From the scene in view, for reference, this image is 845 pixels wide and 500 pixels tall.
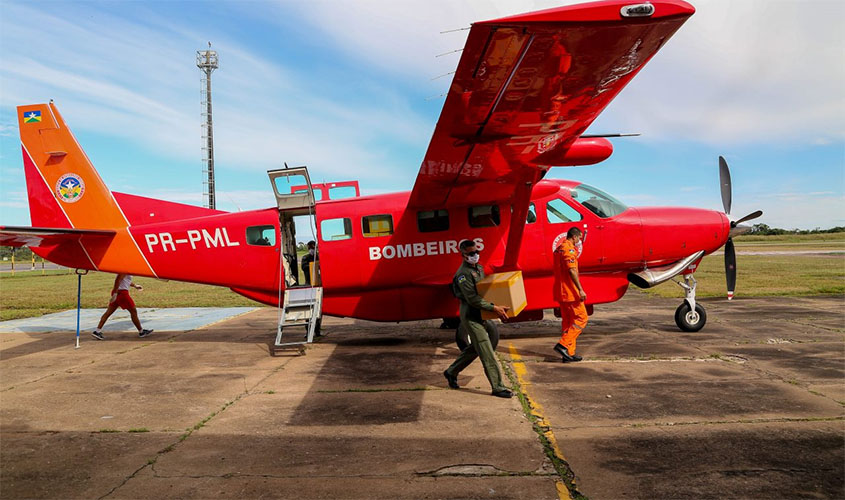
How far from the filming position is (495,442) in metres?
4.55

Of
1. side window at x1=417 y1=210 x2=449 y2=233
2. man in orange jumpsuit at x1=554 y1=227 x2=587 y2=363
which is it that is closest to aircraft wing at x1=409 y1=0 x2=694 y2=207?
man in orange jumpsuit at x1=554 y1=227 x2=587 y2=363

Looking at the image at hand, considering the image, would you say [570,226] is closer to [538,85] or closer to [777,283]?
[538,85]

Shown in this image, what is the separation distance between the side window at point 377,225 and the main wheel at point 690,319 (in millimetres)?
5770

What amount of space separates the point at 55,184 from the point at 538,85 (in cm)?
997

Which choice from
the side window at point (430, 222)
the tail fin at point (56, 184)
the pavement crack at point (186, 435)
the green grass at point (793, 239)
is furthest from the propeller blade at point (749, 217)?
the green grass at point (793, 239)

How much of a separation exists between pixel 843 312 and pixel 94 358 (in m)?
15.6

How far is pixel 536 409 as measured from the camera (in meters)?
5.41

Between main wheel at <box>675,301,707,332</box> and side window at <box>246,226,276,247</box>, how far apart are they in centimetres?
792

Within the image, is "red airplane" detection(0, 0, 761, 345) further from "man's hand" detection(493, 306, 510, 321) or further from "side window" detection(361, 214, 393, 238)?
"man's hand" detection(493, 306, 510, 321)

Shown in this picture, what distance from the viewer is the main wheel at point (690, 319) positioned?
9.52 meters

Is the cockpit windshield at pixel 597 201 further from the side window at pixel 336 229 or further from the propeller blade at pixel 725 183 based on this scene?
the side window at pixel 336 229

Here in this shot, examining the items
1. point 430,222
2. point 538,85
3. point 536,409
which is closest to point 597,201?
point 430,222

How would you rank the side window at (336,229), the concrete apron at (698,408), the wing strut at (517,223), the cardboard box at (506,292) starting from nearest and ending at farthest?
the concrete apron at (698,408) < the cardboard box at (506,292) < the wing strut at (517,223) < the side window at (336,229)

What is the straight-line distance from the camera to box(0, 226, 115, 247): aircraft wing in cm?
868
